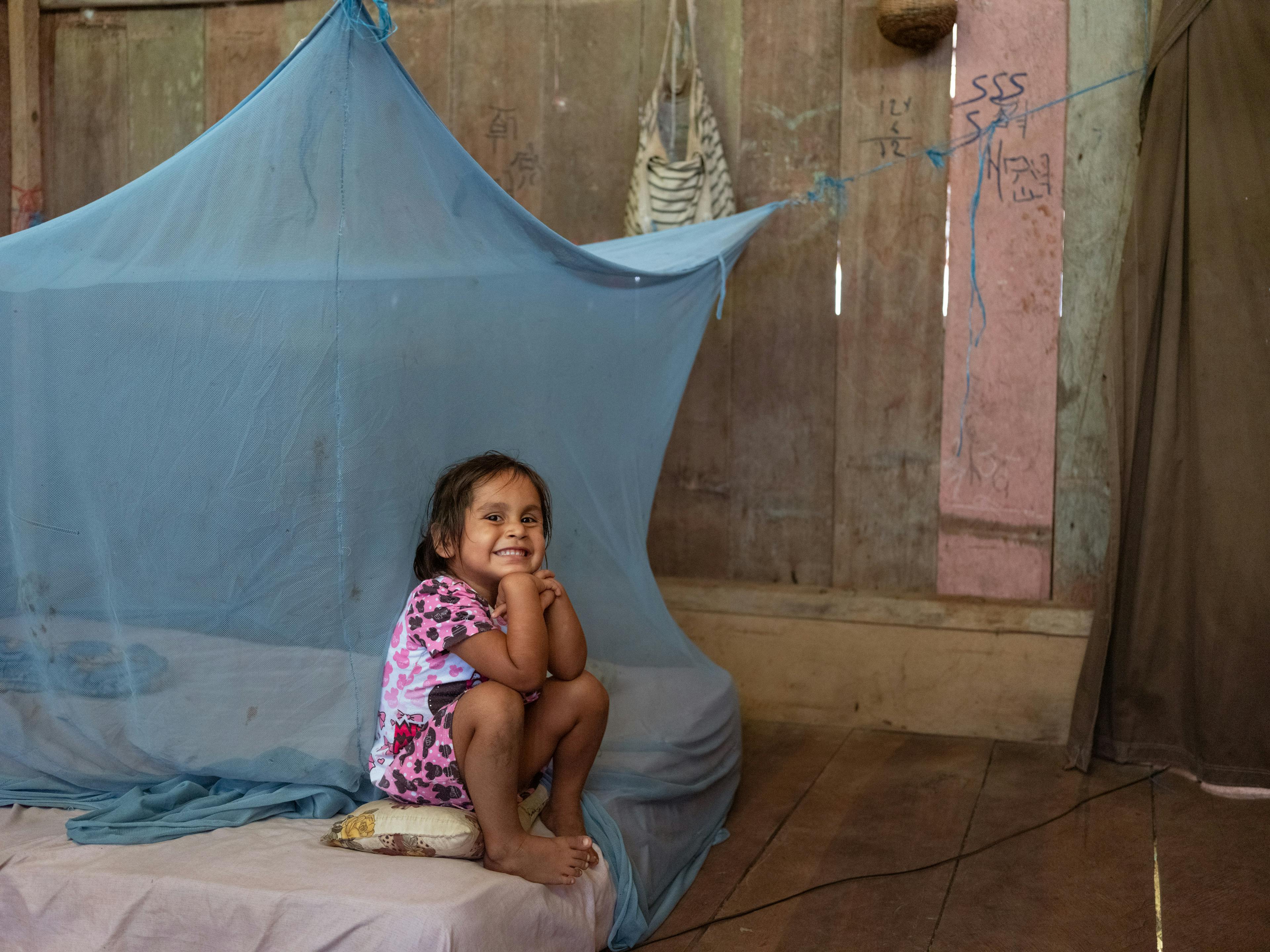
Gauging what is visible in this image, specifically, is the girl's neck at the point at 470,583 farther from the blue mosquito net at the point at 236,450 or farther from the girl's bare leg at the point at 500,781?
the girl's bare leg at the point at 500,781

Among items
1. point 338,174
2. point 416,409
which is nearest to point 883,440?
point 416,409

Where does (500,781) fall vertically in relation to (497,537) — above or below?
below

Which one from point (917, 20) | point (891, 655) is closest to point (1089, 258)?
point (917, 20)

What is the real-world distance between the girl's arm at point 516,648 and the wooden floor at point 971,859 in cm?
50

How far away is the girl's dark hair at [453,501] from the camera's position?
1.63m

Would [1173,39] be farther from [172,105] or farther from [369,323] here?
[172,105]

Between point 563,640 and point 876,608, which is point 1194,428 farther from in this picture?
point 563,640

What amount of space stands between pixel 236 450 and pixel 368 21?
60 cm

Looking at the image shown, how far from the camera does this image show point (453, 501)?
164cm

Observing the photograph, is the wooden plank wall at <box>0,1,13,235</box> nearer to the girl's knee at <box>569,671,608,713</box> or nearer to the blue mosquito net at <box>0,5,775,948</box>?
the blue mosquito net at <box>0,5,775,948</box>

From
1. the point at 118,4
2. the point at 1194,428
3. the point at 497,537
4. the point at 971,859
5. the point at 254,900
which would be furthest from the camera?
the point at 118,4

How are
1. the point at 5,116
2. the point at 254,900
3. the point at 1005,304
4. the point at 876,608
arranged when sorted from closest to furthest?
the point at 254,900 → the point at 1005,304 → the point at 876,608 → the point at 5,116

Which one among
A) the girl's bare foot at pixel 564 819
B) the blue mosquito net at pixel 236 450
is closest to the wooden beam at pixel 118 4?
the blue mosquito net at pixel 236 450

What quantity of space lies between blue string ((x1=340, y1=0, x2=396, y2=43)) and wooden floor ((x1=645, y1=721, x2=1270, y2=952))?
1.36 m
